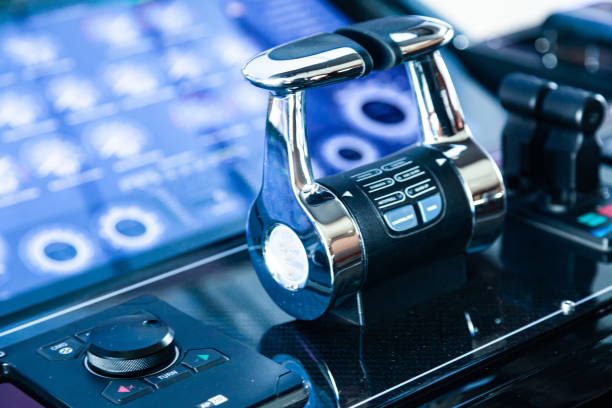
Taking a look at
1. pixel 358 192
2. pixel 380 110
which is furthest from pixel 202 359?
pixel 380 110

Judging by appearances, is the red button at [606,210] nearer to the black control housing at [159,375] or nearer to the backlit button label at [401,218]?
the backlit button label at [401,218]

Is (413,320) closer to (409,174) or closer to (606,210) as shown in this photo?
(409,174)

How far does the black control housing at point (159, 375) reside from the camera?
0.78 meters

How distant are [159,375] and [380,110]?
621 mm

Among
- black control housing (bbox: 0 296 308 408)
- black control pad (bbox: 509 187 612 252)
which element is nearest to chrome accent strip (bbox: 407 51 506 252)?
black control pad (bbox: 509 187 612 252)

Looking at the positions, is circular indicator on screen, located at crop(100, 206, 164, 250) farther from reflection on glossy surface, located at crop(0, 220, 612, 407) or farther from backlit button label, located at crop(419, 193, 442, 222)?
backlit button label, located at crop(419, 193, 442, 222)

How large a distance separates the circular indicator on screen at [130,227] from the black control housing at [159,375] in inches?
7.2

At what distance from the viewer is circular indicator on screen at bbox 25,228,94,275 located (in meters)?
1.03

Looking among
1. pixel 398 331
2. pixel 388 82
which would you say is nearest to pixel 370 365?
pixel 398 331

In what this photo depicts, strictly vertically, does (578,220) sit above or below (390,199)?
below

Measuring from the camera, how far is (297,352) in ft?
2.94

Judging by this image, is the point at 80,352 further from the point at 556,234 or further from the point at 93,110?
the point at 556,234

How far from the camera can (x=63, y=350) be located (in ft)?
2.84

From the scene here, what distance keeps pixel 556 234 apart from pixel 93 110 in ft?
1.88
